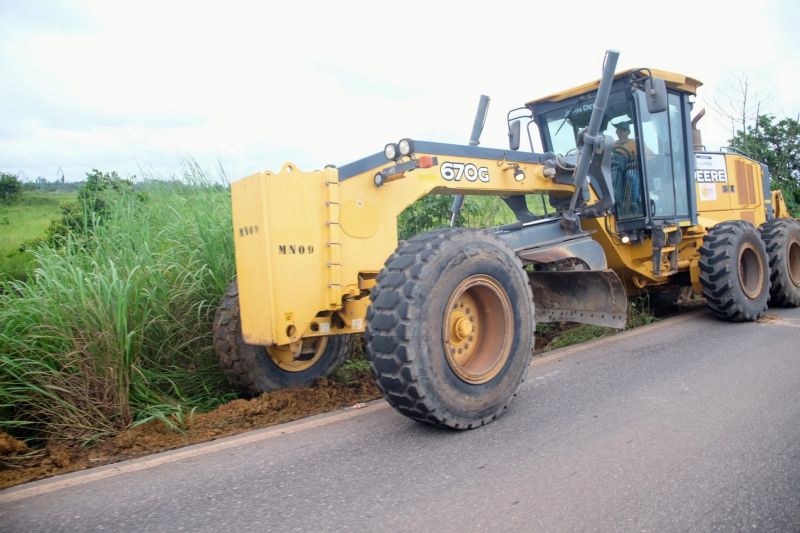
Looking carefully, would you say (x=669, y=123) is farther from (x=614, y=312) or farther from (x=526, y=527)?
(x=526, y=527)

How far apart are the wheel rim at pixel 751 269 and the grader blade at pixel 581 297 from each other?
7.58 ft

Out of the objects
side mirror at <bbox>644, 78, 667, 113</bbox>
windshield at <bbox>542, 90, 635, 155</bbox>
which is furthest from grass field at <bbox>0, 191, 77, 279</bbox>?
side mirror at <bbox>644, 78, 667, 113</bbox>

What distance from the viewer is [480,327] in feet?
11.9

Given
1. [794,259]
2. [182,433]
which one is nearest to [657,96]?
[794,259]

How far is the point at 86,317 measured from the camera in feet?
12.7

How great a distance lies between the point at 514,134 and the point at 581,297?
220cm

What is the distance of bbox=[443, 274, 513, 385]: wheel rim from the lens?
11.2ft

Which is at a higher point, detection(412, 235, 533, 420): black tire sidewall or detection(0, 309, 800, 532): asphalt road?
detection(412, 235, 533, 420): black tire sidewall

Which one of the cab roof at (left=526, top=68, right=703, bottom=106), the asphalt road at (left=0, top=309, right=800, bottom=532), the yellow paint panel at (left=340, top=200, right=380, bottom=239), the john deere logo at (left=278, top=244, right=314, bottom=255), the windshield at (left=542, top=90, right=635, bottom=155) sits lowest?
the asphalt road at (left=0, top=309, right=800, bottom=532)

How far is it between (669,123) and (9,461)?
656 cm

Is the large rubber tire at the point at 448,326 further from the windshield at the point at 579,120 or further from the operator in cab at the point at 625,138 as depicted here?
the operator in cab at the point at 625,138

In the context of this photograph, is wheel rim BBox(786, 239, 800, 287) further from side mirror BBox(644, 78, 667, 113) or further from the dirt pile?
the dirt pile

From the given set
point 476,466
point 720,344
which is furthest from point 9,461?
point 720,344

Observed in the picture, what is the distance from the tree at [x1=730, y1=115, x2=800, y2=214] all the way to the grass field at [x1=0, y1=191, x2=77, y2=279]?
15.2 meters
